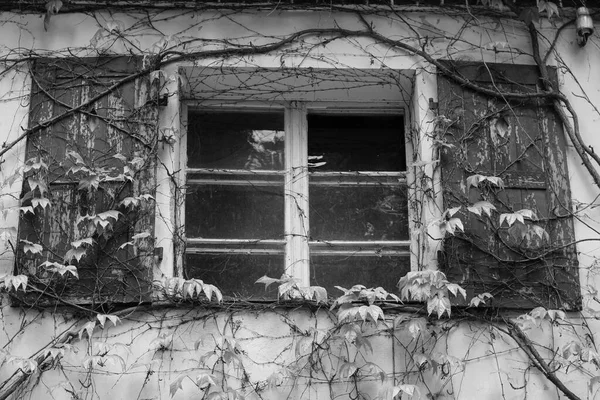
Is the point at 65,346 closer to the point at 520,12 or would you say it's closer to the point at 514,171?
the point at 514,171

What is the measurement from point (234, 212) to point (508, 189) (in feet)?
4.87

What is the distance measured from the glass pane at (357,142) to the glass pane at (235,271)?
0.67m

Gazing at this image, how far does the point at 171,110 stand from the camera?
5961mm

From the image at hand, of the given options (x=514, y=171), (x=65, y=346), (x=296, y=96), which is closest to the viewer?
(x=65, y=346)

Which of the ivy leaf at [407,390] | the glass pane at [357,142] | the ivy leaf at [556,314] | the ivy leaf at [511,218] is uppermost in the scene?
the glass pane at [357,142]

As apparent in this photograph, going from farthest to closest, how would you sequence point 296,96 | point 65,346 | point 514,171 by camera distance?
point 296,96 → point 514,171 → point 65,346

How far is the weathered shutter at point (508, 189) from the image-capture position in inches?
221

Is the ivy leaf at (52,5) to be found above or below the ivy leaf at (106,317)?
above

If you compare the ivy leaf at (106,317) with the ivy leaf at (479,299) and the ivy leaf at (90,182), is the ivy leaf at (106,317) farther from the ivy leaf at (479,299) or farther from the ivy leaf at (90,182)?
the ivy leaf at (479,299)

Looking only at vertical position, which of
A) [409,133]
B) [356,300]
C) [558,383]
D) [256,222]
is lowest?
[558,383]

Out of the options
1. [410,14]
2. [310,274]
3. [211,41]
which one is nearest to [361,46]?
[410,14]

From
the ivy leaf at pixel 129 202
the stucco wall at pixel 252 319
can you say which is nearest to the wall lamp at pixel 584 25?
the stucco wall at pixel 252 319

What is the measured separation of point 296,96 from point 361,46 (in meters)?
0.48

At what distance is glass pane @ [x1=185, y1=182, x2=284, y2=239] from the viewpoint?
595cm
